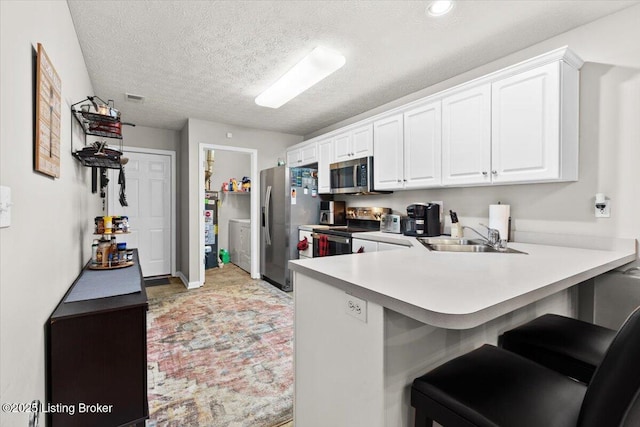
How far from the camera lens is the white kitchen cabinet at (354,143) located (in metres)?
3.58

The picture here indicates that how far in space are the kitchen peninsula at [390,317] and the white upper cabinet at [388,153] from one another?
70.1 inches

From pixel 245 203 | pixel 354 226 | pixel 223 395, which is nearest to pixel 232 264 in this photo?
pixel 245 203

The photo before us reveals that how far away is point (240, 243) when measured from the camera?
5.90 meters

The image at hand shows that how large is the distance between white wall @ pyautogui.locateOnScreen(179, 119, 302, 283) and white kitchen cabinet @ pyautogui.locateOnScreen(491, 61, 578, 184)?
3.60 m

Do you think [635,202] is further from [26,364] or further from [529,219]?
[26,364]

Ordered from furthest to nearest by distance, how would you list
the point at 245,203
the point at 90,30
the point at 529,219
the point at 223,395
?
the point at 245,203 < the point at 529,219 < the point at 90,30 < the point at 223,395

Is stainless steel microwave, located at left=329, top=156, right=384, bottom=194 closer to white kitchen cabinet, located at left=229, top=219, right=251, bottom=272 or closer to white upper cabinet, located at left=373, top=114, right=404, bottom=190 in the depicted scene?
white upper cabinet, located at left=373, top=114, right=404, bottom=190

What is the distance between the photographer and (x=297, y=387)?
4.55 feet

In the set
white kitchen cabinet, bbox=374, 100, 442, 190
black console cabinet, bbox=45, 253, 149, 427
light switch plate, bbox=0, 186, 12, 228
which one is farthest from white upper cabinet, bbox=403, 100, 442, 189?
light switch plate, bbox=0, 186, 12, 228

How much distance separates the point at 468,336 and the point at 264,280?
12.9 ft

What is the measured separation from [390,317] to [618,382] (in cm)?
52

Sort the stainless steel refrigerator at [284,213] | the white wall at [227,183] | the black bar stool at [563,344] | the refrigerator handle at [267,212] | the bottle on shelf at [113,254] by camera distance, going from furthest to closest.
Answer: the white wall at [227,183], the refrigerator handle at [267,212], the stainless steel refrigerator at [284,213], the bottle on shelf at [113,254], the black bar stool at [563,344]

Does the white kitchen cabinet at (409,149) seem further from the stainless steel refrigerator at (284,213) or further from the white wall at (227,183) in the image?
the white wall at (227,183)

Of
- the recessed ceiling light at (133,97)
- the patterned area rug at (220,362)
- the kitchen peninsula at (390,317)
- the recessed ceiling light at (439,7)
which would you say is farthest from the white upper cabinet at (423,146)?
the recessed ceiling light at (133,97)
